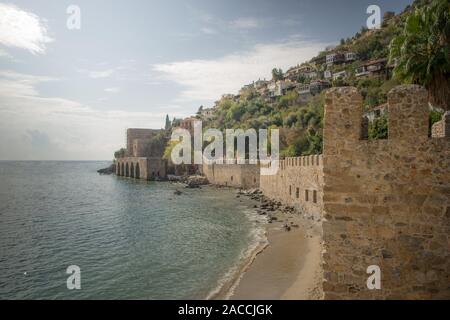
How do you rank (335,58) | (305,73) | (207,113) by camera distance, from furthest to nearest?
(207,113), (305,73), (335,58)

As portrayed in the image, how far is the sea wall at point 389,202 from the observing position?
6.13 m

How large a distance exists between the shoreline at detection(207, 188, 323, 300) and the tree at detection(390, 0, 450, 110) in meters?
7.61

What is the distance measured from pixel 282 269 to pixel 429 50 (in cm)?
1013

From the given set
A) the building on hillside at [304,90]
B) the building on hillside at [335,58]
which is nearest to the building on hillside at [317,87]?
the building on hillside at [304,90]

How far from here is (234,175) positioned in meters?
51.2

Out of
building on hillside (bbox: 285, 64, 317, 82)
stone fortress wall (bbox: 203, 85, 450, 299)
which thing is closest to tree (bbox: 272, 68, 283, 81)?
building on hillside (bbox: 285, 64, 317, 82)

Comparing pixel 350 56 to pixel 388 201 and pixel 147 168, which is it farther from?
pixel 388 201

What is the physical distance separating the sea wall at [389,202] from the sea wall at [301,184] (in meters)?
14.7

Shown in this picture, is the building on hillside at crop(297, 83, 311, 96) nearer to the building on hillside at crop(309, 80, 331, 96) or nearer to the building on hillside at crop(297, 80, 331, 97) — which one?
the building on hillside at crop(297, 80, 331, 97)

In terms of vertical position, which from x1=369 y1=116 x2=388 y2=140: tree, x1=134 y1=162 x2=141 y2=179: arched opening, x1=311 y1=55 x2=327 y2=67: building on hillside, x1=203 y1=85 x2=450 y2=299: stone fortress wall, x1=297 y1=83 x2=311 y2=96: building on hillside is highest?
x1=311 y1=55 x2=327 y2=67: building on hillside

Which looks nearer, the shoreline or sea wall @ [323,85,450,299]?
sea wall @ [323,85,450,299]

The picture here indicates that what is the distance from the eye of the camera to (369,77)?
69125 mm

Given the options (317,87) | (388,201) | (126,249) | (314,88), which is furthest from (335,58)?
(388,201)

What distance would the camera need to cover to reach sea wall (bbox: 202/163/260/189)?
47.5m
